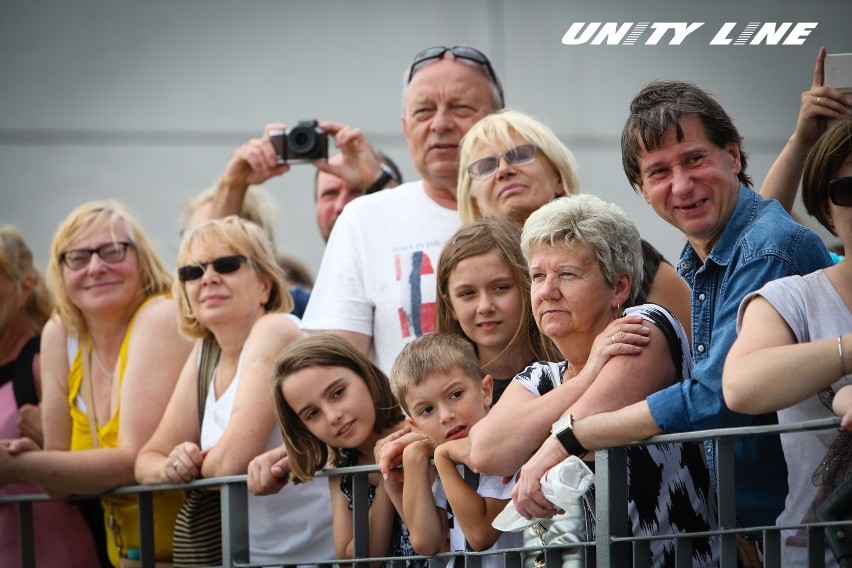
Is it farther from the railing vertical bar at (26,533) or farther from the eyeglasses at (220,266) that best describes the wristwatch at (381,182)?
the railing vertical bar at (26,533)

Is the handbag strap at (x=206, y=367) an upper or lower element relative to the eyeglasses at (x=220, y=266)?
lower

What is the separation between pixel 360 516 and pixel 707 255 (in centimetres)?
114

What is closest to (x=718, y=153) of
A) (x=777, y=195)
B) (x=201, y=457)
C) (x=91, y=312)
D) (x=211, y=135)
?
(x=777, y=195)

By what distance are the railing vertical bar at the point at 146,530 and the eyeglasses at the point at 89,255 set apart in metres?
0.91

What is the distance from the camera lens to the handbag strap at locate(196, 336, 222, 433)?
4156 mm

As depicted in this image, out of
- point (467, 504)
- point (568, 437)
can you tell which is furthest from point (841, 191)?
point (467, 504)

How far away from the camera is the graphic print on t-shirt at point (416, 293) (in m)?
3.92

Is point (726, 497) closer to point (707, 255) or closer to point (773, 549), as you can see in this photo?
point (773, 549)

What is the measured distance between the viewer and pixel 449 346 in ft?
10.6

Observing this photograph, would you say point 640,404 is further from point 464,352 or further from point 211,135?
point 211,135

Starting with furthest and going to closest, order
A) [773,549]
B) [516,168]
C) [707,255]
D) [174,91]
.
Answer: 1. [174,91]
2. [516,168]
3. [707,255]
4. [773,549]

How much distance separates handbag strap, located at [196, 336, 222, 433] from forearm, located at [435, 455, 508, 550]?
136 centimetres

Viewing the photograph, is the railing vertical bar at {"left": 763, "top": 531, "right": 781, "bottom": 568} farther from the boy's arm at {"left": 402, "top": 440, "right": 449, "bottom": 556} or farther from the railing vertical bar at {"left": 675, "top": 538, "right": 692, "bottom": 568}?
the boy's arm at {"left": 402, "top": 440, "right": 449, "bottom": 556}

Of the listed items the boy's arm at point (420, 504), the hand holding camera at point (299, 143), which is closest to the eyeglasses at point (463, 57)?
the hand holding camera at point (299, 143)
